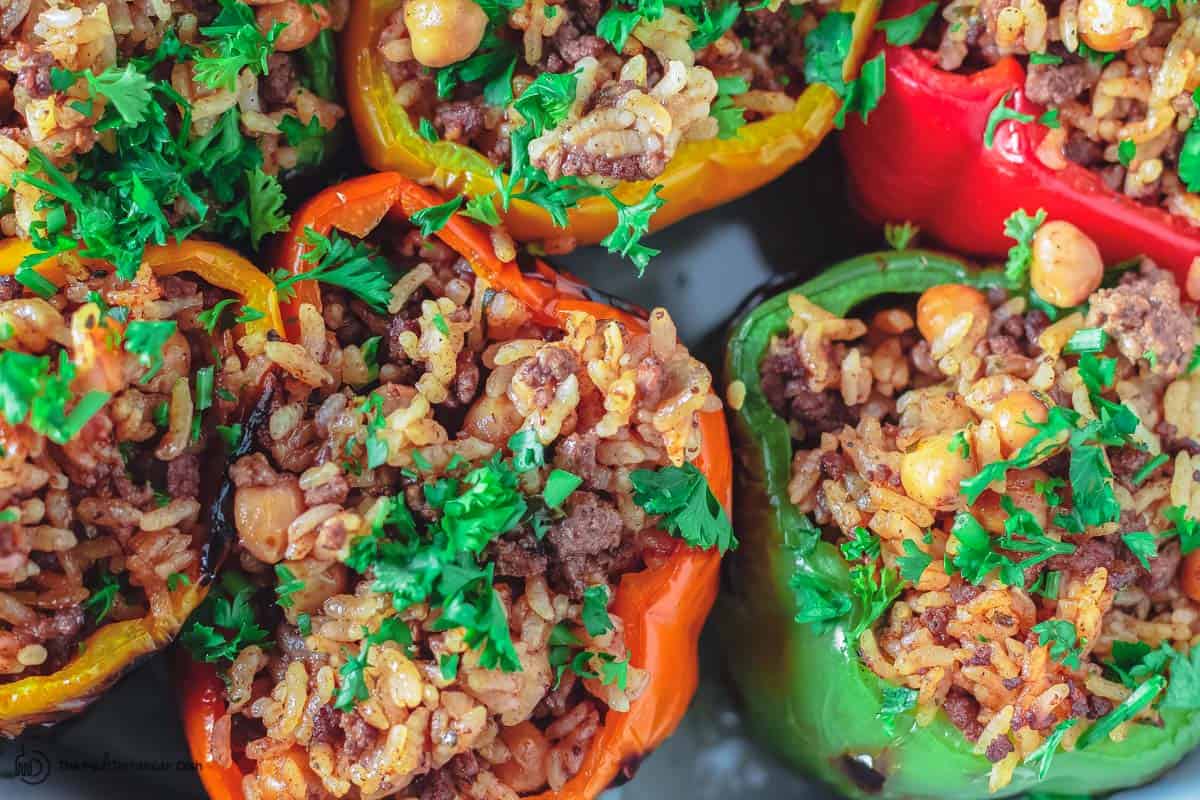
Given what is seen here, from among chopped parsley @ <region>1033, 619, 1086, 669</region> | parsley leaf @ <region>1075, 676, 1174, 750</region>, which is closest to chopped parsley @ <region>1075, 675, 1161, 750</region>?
parsley leaf @ <region>1075, 676, 1174, 750</region>

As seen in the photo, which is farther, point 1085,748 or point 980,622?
point 1085,748

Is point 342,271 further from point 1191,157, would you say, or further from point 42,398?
point 1191,157

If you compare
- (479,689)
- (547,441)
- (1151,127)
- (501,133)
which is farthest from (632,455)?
(1151,127)

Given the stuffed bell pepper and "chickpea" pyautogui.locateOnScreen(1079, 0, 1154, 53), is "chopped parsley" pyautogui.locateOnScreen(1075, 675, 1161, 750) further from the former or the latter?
the stuffed bell pepper

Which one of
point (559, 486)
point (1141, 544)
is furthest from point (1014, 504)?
point (559, 486)

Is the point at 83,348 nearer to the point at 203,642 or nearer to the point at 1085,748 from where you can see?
the point at 203,642

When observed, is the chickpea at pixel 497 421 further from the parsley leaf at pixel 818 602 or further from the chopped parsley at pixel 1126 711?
the chopped parsley at pixel 1126 711

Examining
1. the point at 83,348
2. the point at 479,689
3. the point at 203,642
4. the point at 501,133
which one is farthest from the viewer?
the point at 501,133
